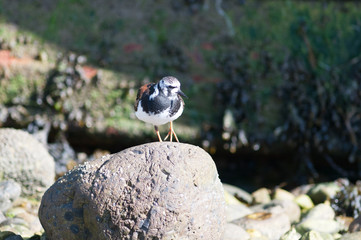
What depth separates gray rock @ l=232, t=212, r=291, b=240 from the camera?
4.79 meters

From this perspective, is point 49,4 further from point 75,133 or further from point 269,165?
point 269,165

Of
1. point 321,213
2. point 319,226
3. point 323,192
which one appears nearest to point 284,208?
point 321,213

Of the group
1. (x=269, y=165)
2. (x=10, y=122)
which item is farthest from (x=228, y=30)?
(x=10, y=122)

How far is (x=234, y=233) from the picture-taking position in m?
4.40

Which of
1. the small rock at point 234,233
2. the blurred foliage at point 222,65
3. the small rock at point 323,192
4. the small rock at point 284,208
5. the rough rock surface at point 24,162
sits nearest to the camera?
the small rock at point 234,233

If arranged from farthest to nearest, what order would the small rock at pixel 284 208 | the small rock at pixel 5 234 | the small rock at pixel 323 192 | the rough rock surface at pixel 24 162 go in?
the small rock at pixel 323 192 → the small rock at pixel 284 208 → the rough rock surface at pixel 24 162 → the small rock at pixel 5 234

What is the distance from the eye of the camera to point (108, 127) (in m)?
7.22

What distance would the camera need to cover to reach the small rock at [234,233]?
171 inches

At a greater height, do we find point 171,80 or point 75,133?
point 171,80

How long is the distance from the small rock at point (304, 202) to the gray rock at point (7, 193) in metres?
3.40

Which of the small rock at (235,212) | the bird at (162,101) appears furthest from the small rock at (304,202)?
the bird at (162,101)

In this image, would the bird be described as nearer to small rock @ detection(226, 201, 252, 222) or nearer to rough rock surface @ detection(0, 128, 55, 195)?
small rock @ detection(226, 201, 252, 222)

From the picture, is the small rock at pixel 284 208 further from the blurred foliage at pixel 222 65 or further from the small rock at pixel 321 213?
the blurred foliage at pixel 222 65

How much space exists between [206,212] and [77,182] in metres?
1.00
